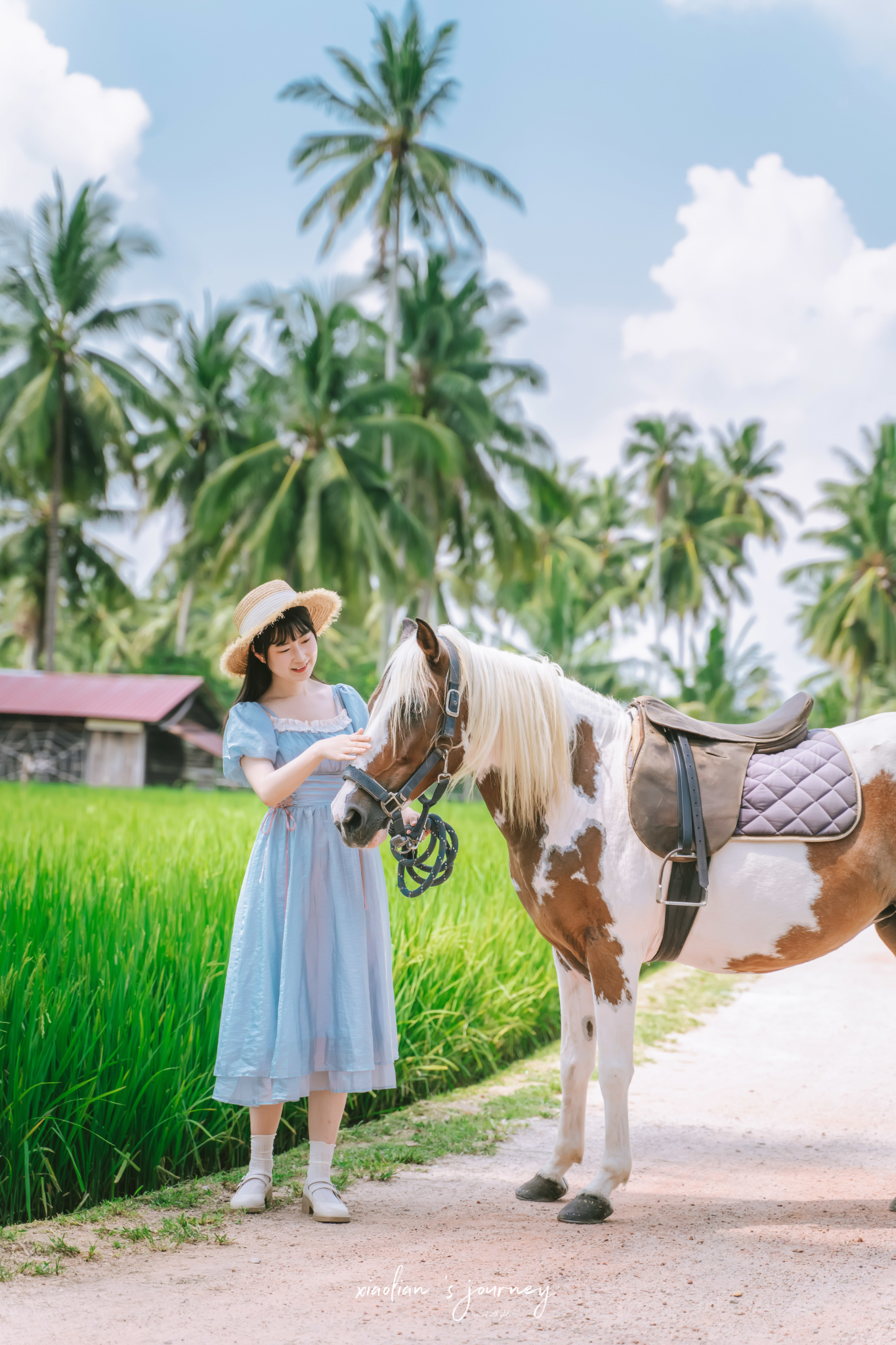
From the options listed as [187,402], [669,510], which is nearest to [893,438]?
[669,510]

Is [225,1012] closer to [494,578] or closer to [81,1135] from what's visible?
[81,1135]

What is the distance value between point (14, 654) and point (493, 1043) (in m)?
40.4

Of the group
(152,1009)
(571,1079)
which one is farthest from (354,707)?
(571,1079)

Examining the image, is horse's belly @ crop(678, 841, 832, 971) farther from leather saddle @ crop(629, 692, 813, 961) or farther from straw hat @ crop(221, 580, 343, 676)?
straw hat @ crop(221, 580, 343, 676)

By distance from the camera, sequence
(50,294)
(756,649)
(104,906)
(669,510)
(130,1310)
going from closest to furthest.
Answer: (130,1310)
(104,906)
(756,649)
(50,294)
(669,510)

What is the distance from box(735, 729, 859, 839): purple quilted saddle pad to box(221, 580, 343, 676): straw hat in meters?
1.35

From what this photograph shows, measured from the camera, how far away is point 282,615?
3117mm

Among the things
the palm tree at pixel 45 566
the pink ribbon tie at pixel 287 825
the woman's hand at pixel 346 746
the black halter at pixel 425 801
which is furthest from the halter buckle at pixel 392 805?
the palm tree at pixel 45 566

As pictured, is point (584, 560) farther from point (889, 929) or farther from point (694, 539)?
point (889, 929)

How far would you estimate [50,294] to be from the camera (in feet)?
78.6

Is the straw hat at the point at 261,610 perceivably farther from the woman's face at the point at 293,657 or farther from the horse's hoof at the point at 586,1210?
the horse's hoof at the point at 586,1210

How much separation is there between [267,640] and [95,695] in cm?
2164

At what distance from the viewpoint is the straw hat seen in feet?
10.1

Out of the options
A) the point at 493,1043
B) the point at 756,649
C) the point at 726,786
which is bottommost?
the point at 493,1043
